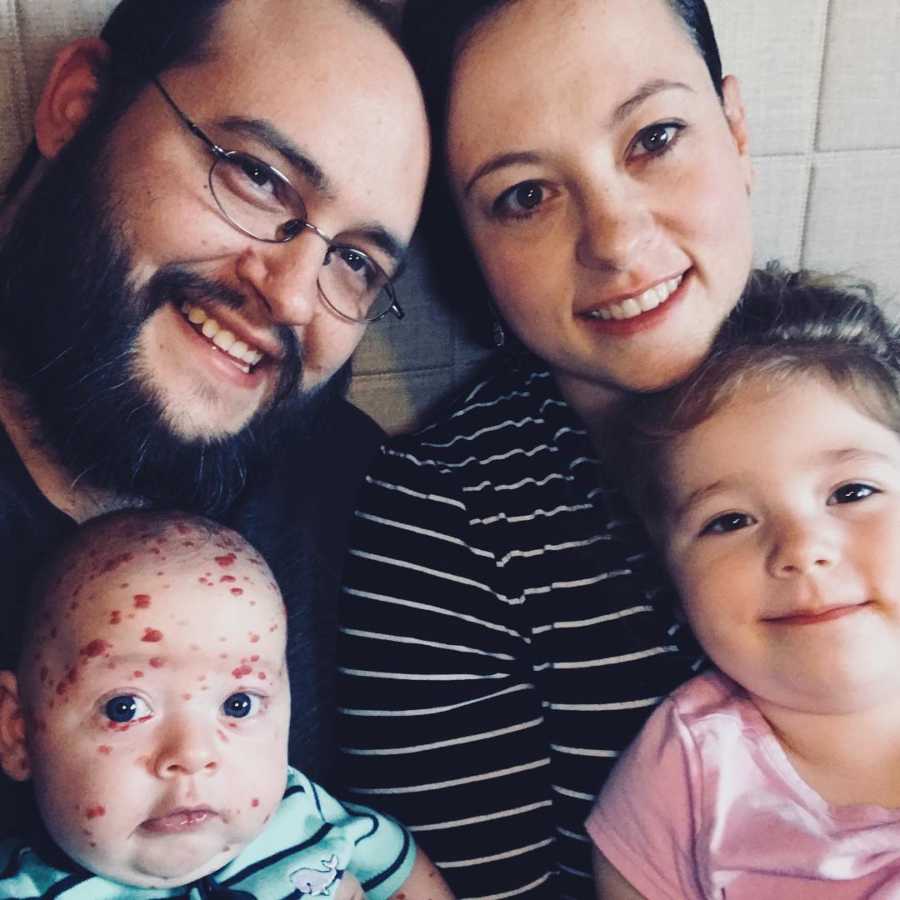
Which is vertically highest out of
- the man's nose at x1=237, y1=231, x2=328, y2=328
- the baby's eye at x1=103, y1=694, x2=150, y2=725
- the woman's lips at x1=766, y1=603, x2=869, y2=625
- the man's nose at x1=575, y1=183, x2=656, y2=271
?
the man's nose at x1=575, y1=183, x2=656, y2=271

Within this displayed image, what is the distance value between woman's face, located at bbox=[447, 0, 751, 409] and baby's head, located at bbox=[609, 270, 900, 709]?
0.27 ft

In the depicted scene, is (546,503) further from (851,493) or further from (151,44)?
(151,44)

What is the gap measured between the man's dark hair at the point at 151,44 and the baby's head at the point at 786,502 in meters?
0.62

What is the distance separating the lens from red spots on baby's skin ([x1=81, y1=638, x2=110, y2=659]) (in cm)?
102

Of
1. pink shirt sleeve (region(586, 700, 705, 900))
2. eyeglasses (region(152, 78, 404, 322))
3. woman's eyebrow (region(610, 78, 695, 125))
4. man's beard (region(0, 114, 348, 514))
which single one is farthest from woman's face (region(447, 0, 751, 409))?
pink shirt sleeve (region(586, 700, 705, 900))

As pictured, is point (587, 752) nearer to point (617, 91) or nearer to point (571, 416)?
point (571, 416)

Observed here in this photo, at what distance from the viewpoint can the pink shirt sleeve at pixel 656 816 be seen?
118 cm

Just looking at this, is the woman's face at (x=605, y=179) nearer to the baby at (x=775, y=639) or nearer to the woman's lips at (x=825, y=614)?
the baby at (x=775, y=639)

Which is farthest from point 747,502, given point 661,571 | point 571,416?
point 571,416

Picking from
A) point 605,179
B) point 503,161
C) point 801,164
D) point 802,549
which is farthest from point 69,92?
point 801,164

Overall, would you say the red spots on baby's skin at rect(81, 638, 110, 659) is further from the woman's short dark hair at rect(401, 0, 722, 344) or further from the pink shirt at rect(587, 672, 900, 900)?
the woman's short dark hair at rect(401, 0, 722, 344)

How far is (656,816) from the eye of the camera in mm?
1191

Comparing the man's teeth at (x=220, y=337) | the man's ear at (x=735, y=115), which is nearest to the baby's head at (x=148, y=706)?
the man's teeth at (x=220, y=337)

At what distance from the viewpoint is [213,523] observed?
1173 mm
